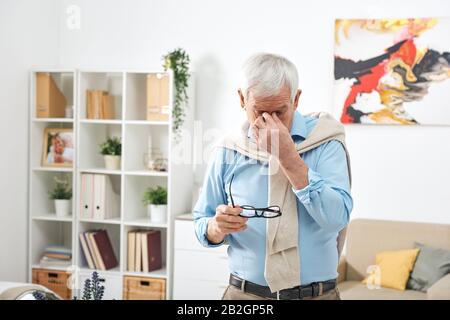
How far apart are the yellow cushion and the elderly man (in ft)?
6.86

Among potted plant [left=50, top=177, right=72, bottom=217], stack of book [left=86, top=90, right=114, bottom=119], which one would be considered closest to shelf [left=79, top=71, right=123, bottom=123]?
stack of book [left=86, top=90, right=114, bottom=119]

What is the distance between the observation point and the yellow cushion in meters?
3.69

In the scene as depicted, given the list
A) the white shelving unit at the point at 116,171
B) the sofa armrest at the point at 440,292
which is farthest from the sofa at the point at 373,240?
the white shelving unit at the point at 116,171

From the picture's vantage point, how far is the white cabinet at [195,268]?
13.2 feet

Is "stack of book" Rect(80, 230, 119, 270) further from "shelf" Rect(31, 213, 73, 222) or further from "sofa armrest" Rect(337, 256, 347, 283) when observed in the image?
"sofa armrest" Rect(337, 256, 347, 283)

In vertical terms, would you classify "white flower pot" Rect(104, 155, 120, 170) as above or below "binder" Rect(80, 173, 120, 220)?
above

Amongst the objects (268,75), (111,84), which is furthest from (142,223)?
(268,75)

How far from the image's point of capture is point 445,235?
381 cm

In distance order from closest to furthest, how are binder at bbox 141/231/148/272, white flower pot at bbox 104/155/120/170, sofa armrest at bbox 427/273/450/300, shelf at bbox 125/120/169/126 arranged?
sofa armrest at bbox 427/273/450/300, shelf at bbox 125/120/169/126, binder at bbox 141/231/148/272, white flower pot at bbox 104/155/120/170

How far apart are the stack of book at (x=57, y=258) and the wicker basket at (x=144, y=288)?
1.46 feet

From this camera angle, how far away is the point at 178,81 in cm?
418

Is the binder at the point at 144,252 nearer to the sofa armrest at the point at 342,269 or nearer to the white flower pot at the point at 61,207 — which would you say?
the white flower pot at the point at 61,207

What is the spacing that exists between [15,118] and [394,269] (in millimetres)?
2476
